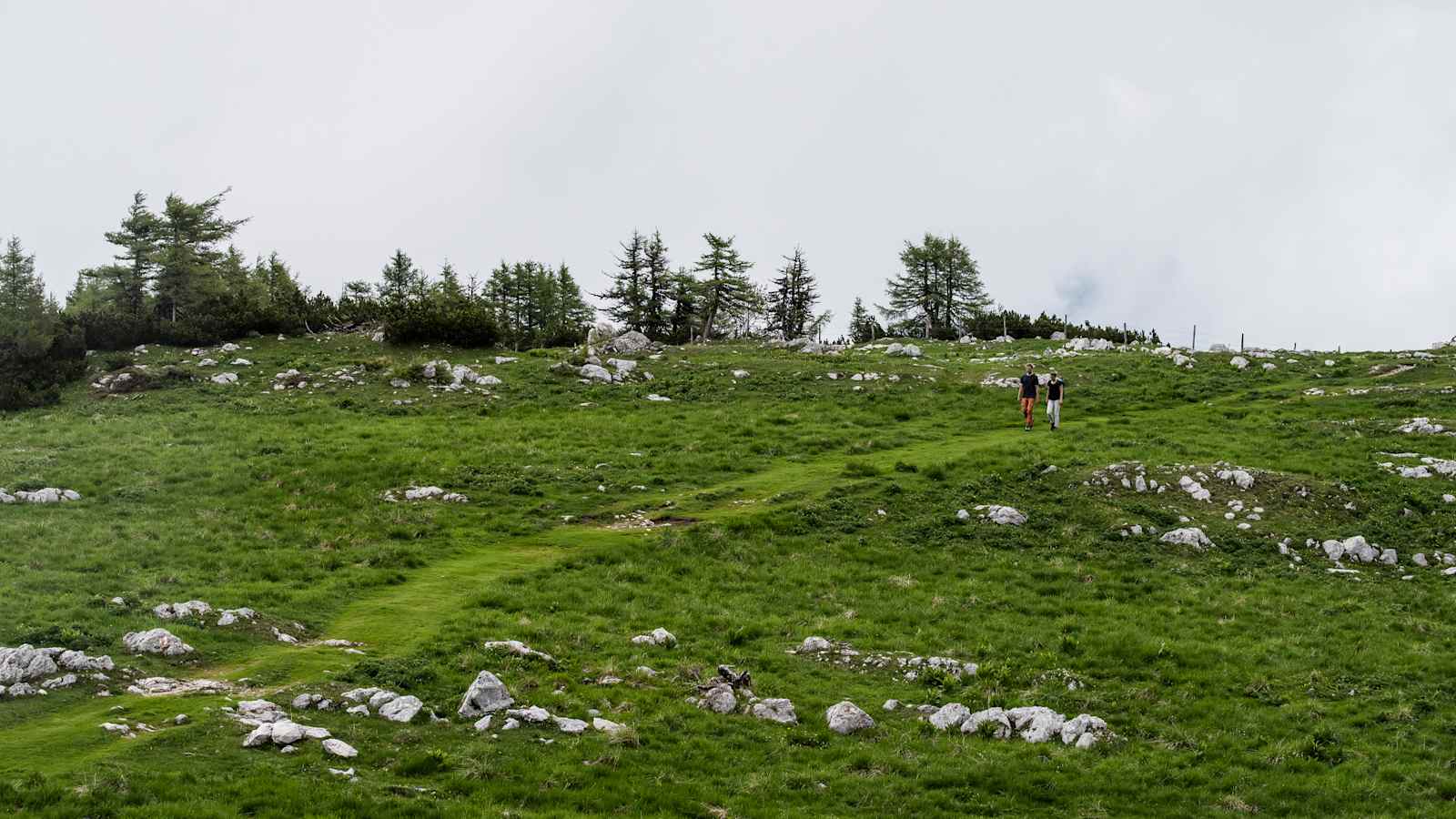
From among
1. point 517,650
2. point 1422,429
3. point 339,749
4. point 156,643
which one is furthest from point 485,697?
point 1422,429

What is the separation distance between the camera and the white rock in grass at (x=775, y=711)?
54.1 ft

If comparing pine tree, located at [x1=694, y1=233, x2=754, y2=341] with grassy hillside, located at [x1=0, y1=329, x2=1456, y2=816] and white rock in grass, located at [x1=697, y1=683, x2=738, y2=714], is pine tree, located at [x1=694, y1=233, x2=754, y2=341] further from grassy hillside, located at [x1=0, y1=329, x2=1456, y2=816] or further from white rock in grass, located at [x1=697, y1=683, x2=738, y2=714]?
white rock in grass, located at [x1=697, y1=683, x2=738, y2=714]

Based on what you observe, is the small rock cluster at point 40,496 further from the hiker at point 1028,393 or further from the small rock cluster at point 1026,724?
the hiker at point 1028,393

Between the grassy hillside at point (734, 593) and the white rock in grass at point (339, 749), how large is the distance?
1.08 feet

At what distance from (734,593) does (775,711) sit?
6931 millimetres

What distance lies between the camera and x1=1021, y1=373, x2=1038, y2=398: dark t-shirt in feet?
131

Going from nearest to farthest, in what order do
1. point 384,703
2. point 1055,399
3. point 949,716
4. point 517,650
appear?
point 384,703 → point 949,716 → point 517,650 → point 1055,399

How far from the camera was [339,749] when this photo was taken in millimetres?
13938

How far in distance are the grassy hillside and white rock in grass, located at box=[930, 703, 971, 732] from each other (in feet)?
1.03

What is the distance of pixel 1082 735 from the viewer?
1573 centimetres

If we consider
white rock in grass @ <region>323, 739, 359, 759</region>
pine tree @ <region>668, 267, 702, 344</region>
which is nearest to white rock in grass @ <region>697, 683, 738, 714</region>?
white rock in grass @ <region>323, 739, 359, 759</region>

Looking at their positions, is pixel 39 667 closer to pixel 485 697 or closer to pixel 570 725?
pixel 485 697

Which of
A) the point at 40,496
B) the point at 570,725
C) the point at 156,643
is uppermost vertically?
the point at 40,496

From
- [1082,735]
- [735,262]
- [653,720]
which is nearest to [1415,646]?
[1082,735]
